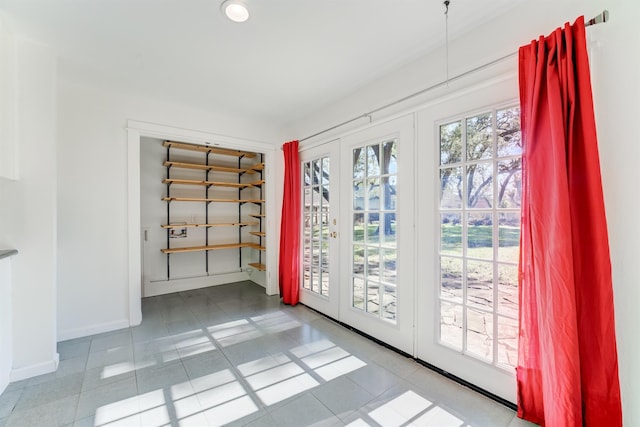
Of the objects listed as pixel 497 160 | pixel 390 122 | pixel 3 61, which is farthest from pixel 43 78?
pixel 497 160

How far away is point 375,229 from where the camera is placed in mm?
2619

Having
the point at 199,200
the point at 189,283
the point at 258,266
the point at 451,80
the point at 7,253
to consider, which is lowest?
the point at 189,283

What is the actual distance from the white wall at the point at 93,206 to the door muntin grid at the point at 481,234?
10.4 ft

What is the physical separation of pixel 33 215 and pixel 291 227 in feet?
7.91

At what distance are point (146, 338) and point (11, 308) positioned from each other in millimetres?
1035

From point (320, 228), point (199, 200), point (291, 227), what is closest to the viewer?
point (320, 228)

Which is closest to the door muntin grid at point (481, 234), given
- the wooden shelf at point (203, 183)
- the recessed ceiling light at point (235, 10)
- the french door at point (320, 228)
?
the french door at point (320, 228)

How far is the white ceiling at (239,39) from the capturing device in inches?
67.8

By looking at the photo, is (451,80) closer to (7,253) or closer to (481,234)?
(481,234)

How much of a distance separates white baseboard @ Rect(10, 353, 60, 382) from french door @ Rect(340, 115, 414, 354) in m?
2.50

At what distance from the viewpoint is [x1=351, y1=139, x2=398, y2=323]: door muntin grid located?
96.8 inches

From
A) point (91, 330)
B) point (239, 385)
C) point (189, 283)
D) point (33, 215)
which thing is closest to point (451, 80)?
point (239, 385)

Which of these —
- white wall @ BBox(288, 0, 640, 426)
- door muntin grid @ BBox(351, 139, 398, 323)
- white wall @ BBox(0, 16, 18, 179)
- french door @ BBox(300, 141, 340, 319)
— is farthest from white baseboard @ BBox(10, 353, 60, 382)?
white wall @ BBox(288, 0, 640, 426)

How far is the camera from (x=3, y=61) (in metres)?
1.89
